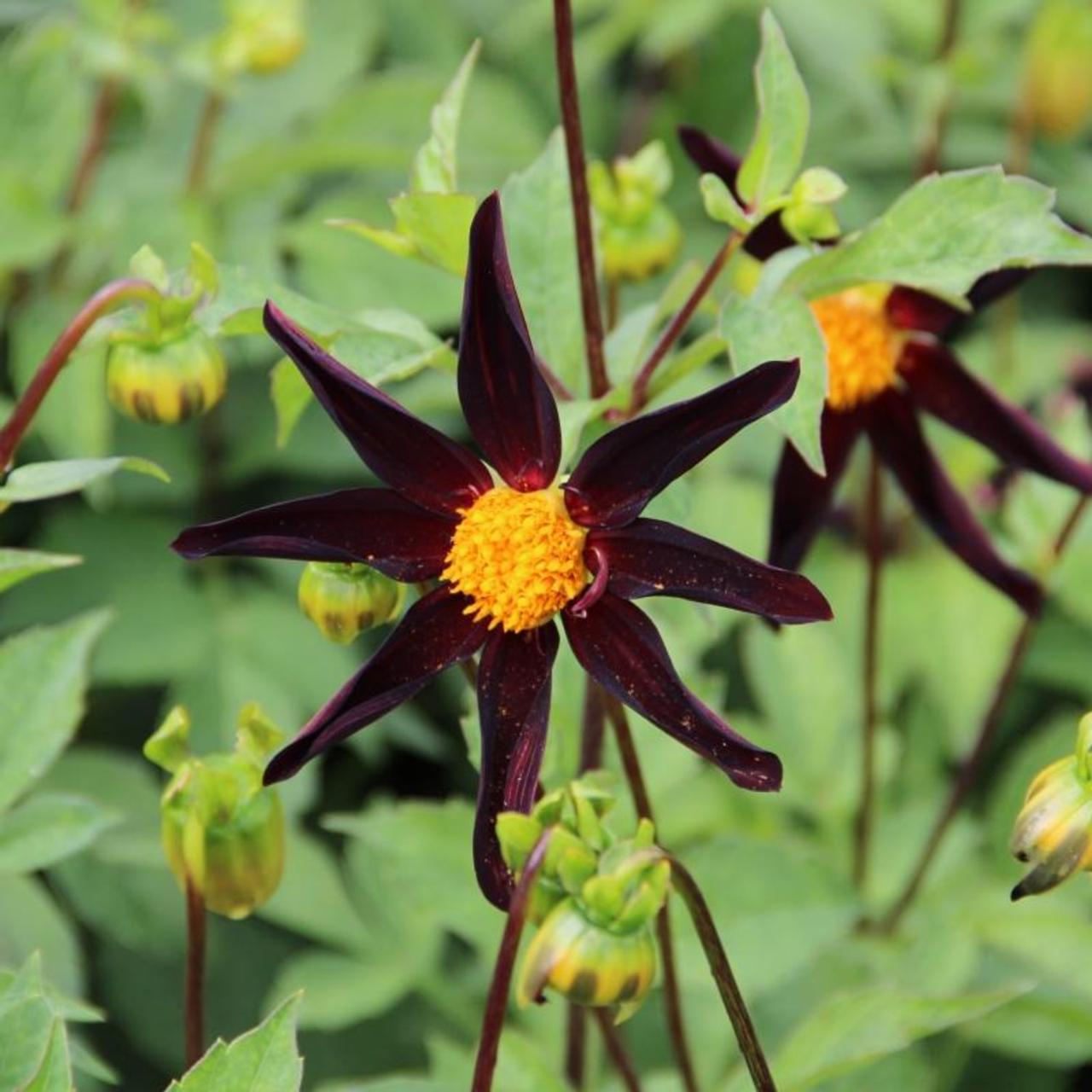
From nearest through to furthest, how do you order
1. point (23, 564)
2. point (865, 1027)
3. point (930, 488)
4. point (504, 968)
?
point (504, 968)
point (23, 564)
point (865, 1027)
point (930, 488)

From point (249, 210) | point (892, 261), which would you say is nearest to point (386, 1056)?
point (249, 210)

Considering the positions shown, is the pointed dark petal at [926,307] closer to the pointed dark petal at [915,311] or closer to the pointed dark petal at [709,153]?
the pointed dark petal at [915,311]

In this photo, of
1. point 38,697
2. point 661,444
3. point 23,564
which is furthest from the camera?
point 38,697

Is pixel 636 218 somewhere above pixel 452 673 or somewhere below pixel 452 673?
above

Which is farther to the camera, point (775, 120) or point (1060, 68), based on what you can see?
point (1060, 68)

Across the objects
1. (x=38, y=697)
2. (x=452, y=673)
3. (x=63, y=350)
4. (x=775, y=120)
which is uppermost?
(x=775, y=120)

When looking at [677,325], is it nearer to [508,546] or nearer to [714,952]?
[508,546]

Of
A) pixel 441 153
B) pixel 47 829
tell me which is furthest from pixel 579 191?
pixel 47 829

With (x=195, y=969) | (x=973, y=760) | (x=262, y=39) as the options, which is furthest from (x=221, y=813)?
(x=262, y=39)
